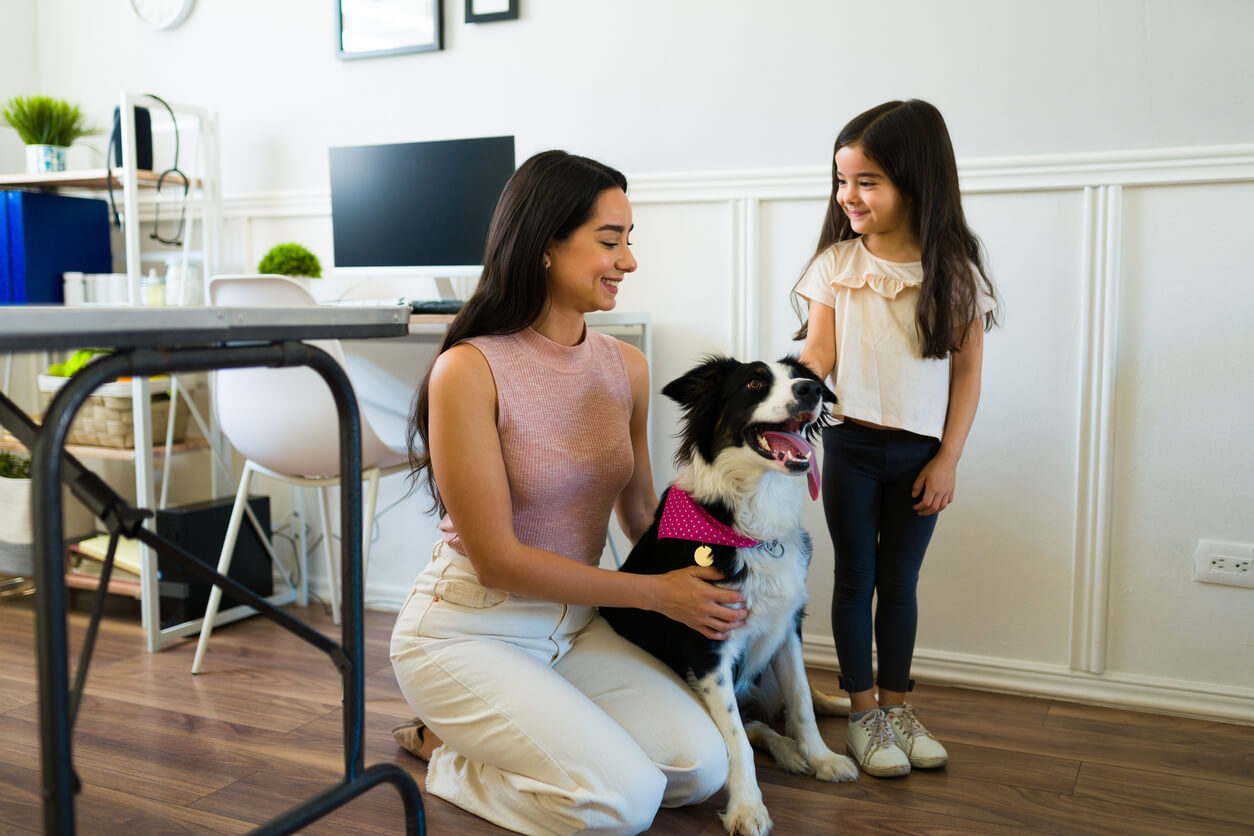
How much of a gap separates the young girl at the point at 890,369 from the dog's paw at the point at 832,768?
4 centimetres

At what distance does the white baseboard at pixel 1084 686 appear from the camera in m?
2.05

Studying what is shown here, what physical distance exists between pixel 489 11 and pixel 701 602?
5.70 ft

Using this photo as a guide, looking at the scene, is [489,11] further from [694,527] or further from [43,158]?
[694,527]

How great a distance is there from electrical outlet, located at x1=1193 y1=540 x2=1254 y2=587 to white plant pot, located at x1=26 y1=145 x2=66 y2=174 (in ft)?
10.1

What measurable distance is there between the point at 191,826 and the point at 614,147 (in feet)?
5.65

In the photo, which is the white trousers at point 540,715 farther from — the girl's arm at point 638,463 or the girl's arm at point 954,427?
the girl's arm at point 954,427

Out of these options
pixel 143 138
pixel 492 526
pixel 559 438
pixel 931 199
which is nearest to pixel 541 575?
pixel 492 526

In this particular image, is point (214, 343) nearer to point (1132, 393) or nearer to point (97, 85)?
point (1132, 393)

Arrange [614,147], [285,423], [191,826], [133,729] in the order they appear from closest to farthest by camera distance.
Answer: [191,826]
[133,729]
[285,423]
[614,147]

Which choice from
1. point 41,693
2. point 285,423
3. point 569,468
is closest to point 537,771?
point 569,468

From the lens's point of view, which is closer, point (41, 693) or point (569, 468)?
point (41, 693)

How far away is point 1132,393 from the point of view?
2082mm

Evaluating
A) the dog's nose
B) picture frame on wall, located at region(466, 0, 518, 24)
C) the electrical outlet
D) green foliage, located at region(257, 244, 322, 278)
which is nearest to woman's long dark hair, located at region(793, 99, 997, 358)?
the dog's nose

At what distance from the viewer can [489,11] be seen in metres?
2.56
